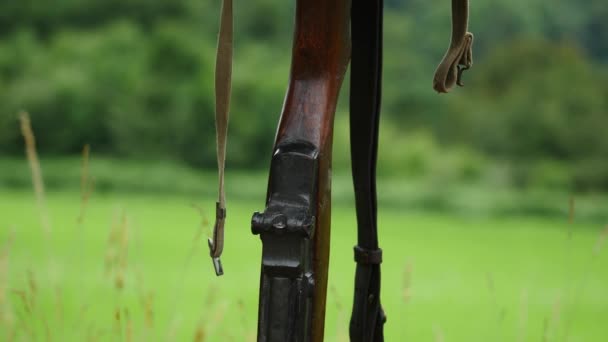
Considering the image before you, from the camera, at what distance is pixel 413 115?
10047mm

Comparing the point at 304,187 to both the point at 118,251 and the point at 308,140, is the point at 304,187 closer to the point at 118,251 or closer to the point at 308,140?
the point at 308,140

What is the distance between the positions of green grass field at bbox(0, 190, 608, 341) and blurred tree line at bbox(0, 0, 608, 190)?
569 millimetres

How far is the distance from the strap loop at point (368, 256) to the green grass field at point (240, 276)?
1.31 feet

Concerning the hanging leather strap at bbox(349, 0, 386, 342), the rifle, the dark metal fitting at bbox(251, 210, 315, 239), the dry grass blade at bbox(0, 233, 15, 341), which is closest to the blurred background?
the dry grass blade at bbox(0, 233, 15, 341)

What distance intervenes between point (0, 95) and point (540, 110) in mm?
4931

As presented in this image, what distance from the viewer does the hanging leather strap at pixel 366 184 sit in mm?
1728

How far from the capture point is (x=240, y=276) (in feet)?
16.5

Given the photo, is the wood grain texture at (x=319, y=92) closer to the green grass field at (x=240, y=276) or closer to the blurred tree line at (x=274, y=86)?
the green grass field at (x=240, y=276)

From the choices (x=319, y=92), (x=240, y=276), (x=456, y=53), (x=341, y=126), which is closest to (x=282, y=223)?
(x=319, y=92)

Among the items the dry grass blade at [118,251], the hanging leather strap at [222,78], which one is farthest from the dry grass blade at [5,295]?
the hanging leather strap at [222,78]

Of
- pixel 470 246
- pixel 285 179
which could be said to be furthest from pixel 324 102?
pixel 470 246

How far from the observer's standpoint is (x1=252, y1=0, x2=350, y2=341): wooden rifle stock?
1500mm

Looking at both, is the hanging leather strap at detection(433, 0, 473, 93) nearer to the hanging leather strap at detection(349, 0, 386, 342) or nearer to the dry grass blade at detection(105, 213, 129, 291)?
the hanging leather strap at detection(349, 0, 386, 342)

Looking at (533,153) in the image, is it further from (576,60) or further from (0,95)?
(0,95)
